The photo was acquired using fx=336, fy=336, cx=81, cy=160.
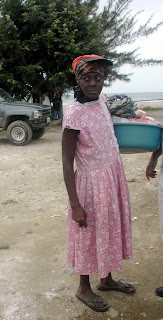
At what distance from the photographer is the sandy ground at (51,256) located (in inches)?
98.7

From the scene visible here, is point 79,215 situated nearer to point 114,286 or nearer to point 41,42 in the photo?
point 114,286

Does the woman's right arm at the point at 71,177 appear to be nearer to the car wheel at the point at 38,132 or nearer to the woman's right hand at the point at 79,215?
the woman's right hand at the point at 79,215

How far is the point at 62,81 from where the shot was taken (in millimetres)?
13227

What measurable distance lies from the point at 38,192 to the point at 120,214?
3129mm

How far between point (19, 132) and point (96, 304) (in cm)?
783

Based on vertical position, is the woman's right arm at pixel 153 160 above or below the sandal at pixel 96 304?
above

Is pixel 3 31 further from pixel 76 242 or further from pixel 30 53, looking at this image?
pixel 76 242

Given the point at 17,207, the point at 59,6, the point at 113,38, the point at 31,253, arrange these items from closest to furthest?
the point at 31,253 → the point at 17,207 → the point at 59,6 → the point at 113,38

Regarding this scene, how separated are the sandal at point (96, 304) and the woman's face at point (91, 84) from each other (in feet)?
4.83

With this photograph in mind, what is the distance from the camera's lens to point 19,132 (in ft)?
32.3

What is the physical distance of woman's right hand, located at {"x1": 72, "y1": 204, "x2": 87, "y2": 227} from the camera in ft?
7.22

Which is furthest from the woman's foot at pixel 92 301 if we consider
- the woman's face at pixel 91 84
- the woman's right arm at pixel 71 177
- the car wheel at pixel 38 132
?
the car wheel at pixel 38 132

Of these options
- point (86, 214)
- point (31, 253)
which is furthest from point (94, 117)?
point (31, 253)

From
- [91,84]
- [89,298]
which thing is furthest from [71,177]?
[89,298]
